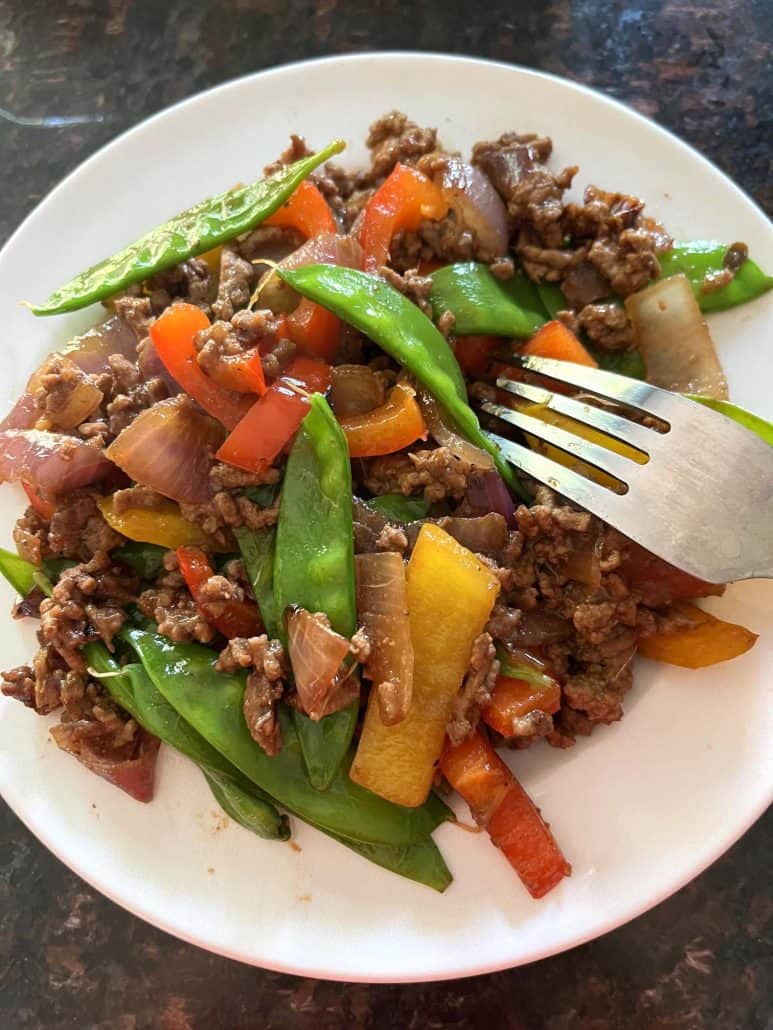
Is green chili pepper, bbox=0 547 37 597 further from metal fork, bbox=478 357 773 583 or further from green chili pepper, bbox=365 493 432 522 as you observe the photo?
metal fork, bbox=478 357 773 583

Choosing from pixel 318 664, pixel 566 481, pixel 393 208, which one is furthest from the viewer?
pixel 393 208

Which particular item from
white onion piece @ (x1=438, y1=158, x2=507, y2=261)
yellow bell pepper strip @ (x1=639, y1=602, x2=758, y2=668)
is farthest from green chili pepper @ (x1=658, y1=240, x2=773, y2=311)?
yellow bell pepper strip @ (x1=639, y1=602, x2=758, y2=668)

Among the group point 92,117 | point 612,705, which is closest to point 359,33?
point 92,117

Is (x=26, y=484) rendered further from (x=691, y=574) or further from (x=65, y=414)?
(x=691, y=574)

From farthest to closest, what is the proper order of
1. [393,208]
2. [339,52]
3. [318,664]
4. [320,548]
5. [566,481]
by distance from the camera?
[339,52] < [393,208] < [566,481] < [320,548] < [318,664]

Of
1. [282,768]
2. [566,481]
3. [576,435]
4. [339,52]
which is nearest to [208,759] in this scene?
[282,768]

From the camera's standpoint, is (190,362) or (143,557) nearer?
(190,362)

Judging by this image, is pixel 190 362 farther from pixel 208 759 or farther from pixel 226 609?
pixel 208 759
